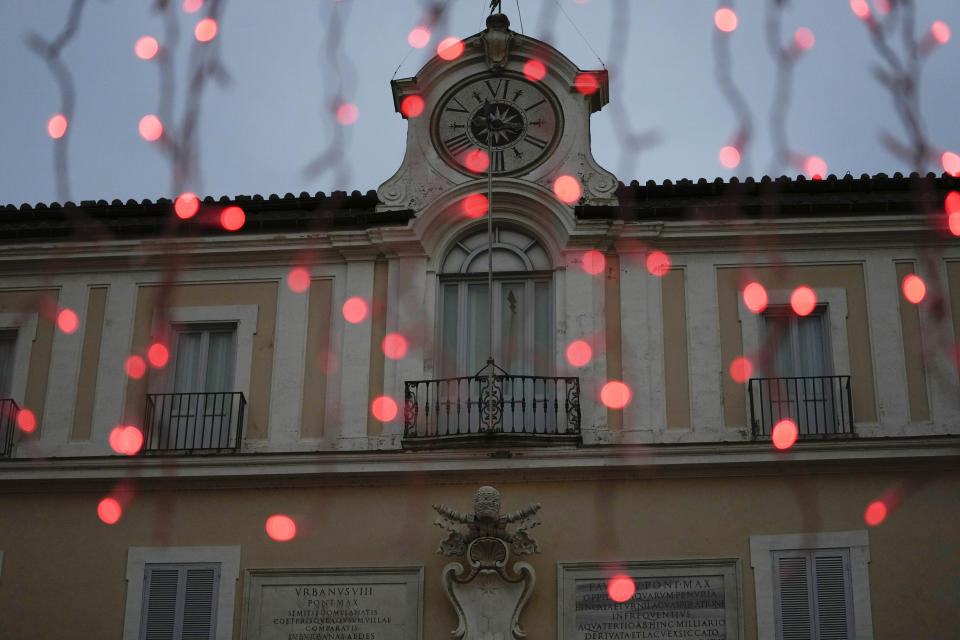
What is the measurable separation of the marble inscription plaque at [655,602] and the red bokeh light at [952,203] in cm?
536

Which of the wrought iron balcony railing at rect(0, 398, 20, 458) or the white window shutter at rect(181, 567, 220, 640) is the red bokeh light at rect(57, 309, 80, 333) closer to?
the wrought iron balcony railing at rect(0, 398, 20, 458)

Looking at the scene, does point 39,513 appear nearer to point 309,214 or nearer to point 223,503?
point 223,503

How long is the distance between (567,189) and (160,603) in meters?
7.21

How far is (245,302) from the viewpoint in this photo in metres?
18.5

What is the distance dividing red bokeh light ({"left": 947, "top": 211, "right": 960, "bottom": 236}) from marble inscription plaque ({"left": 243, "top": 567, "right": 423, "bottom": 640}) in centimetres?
787

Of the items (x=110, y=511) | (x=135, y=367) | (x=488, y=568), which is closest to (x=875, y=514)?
(x=488, y=568)

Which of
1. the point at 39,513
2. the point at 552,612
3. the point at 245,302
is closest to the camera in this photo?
the point at 552,612

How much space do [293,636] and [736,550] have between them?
517 cm

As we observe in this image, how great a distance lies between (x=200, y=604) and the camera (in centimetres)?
1673

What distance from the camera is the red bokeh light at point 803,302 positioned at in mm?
17781

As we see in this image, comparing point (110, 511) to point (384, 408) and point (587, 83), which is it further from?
point (587, 83)

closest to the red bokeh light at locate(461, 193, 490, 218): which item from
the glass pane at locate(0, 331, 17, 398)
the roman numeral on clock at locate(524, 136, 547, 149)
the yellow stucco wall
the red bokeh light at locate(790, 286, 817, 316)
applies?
the roman numeral on clock at locate(524, 136, 547, 149)

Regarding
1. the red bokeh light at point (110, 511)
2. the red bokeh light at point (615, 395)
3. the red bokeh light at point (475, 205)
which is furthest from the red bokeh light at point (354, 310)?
the red bokeh light at point (110, 511)

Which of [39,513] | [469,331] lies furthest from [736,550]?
[39,513]
